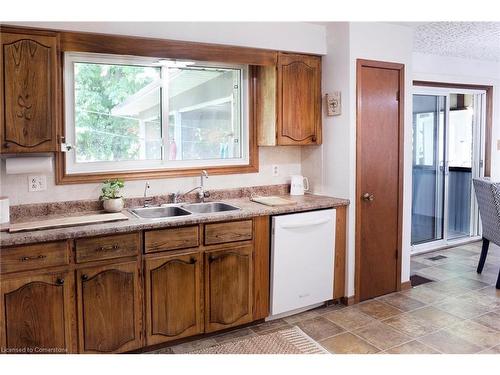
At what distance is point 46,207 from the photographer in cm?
285

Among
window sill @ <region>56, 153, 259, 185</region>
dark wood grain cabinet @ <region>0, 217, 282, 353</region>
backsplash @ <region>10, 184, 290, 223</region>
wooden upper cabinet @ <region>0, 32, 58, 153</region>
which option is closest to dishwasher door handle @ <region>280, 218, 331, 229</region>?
dark wood grain cabinet @ <region>0, 217, 282, 353</region>

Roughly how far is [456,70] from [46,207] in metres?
4.53

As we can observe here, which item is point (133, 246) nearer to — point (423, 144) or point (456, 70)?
point (423, 144)

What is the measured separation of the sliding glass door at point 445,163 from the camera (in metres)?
5.04

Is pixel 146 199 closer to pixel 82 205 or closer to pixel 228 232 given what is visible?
pixel 82 205

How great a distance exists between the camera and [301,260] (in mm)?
3223

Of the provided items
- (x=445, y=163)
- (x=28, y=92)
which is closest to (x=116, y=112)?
(x=28, y=92)

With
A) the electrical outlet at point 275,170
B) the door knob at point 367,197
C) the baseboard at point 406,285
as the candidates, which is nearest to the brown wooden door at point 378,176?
the door knob at point 367,197

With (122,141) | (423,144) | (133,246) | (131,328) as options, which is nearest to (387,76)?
(423,144)

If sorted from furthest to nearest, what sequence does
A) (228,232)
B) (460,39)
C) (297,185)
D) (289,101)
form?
(460,39)
(297,185)
(289,101)
(228,232)

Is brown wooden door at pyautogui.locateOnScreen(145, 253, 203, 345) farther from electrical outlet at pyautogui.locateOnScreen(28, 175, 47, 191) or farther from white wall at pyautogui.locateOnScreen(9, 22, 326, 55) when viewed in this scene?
white wall at pyautogui.locateOnScreen(9, 22, 326, 55)

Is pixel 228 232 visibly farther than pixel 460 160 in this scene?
No

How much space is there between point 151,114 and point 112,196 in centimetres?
74

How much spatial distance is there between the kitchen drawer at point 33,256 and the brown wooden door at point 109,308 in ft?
0.47
